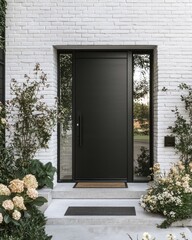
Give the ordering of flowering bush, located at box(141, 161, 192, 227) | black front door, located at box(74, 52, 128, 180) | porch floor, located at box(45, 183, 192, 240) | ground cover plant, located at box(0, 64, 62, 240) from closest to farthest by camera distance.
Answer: porch floor, located at box(45, 183, 192, 240) → flowering bush, located at box(141, 161, 192, 227) → ground cover plant, located at box(0, 64, 62, 240) → black front door, located at box(74, 52, 128, 180)

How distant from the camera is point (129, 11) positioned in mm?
5668

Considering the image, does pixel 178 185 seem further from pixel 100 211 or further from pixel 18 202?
pixel 18 202

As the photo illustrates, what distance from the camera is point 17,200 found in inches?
139

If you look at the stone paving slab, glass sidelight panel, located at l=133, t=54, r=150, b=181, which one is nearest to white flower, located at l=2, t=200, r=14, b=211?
the stone paving slab

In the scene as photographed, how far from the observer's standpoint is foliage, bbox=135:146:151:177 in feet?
20.0

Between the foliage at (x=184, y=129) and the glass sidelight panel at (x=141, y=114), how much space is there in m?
0.58

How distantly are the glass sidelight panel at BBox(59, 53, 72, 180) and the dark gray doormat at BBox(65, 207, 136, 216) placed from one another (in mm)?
1195

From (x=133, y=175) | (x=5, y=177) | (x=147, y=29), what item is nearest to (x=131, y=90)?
(x=147, y=29)

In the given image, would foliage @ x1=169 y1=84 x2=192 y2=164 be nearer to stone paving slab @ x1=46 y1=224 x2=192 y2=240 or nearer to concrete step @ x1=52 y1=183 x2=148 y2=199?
concrete step @ x1=52 y1=183 x2=148 y2=199

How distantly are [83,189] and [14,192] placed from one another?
197 cm

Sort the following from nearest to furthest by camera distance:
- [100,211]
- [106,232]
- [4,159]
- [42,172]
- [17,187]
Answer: [17,187] < [106,232] < [100,211] < [4,159] < [42,172]

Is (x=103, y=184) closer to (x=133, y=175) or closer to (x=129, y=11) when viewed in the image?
(x=133, y=175)

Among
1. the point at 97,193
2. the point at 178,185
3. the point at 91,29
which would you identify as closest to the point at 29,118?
the point at 97,193

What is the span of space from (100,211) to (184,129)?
1833 mm
